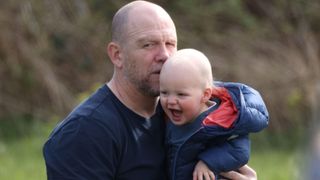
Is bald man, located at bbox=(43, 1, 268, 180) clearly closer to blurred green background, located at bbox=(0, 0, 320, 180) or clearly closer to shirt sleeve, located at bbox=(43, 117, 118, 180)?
shirt sleeve, located at bbox=(43, 117, 118, 180)

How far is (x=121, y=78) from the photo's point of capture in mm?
3545

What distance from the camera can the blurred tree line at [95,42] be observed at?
12914 millimetres

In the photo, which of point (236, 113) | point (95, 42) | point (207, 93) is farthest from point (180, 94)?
point (95, 42)

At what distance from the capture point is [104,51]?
43.3ft

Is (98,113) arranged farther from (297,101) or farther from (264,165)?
(297,101)

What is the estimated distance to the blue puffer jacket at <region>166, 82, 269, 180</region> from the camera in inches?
129

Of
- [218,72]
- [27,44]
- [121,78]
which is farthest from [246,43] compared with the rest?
[121,78]

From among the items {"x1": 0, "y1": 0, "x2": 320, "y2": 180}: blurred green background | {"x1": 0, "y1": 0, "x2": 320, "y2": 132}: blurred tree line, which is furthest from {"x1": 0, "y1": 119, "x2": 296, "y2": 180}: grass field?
{"x1": 0, "y1": 0, "x2": 320, "y2": 132}: blurred tree line

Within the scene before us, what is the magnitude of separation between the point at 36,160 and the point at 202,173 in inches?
285

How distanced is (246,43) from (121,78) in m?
9.68

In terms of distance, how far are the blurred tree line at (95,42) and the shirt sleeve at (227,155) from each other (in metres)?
9.31

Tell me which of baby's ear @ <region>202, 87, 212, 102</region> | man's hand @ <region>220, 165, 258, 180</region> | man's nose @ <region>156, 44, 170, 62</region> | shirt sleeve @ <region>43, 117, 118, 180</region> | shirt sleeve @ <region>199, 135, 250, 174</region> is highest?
man's nose @ <region>156, 44, 170, 62</region>

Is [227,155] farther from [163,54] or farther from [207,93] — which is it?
[163,54]

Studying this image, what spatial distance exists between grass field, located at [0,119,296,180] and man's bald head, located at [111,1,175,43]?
550cm
